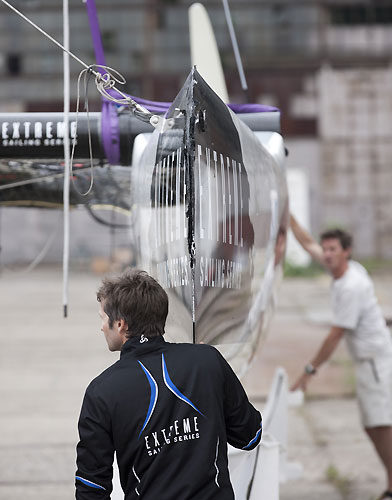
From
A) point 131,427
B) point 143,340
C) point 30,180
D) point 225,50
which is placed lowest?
point 131,427

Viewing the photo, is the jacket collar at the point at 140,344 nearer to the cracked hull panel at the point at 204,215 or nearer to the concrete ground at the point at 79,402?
the cracked hull panel at the point at 204,215

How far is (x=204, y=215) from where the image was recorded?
9.86 feet

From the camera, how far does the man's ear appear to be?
246 centimetres

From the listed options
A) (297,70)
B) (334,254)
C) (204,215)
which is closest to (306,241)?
(334,254)

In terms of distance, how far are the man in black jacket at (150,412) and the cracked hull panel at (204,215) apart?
48cm

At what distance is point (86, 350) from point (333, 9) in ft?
50.6

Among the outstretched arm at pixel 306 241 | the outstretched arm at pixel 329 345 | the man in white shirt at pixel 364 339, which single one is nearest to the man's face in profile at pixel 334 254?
the man in white shirt at pixel 364 339

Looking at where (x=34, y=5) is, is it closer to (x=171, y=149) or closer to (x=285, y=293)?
(x=285, y=293)

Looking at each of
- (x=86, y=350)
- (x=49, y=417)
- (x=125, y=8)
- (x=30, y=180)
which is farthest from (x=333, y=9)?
(x=30, y=180)

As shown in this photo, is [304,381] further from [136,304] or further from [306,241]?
[136,304]

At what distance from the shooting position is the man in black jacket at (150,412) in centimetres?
235

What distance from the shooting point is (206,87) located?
3100mm

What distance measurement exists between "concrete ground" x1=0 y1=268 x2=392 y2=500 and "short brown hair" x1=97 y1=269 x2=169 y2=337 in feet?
7.18

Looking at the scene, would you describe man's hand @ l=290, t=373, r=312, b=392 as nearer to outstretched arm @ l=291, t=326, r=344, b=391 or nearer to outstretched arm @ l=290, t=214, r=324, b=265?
outstretched arm @ l=291, t=326, r=344, b=391
